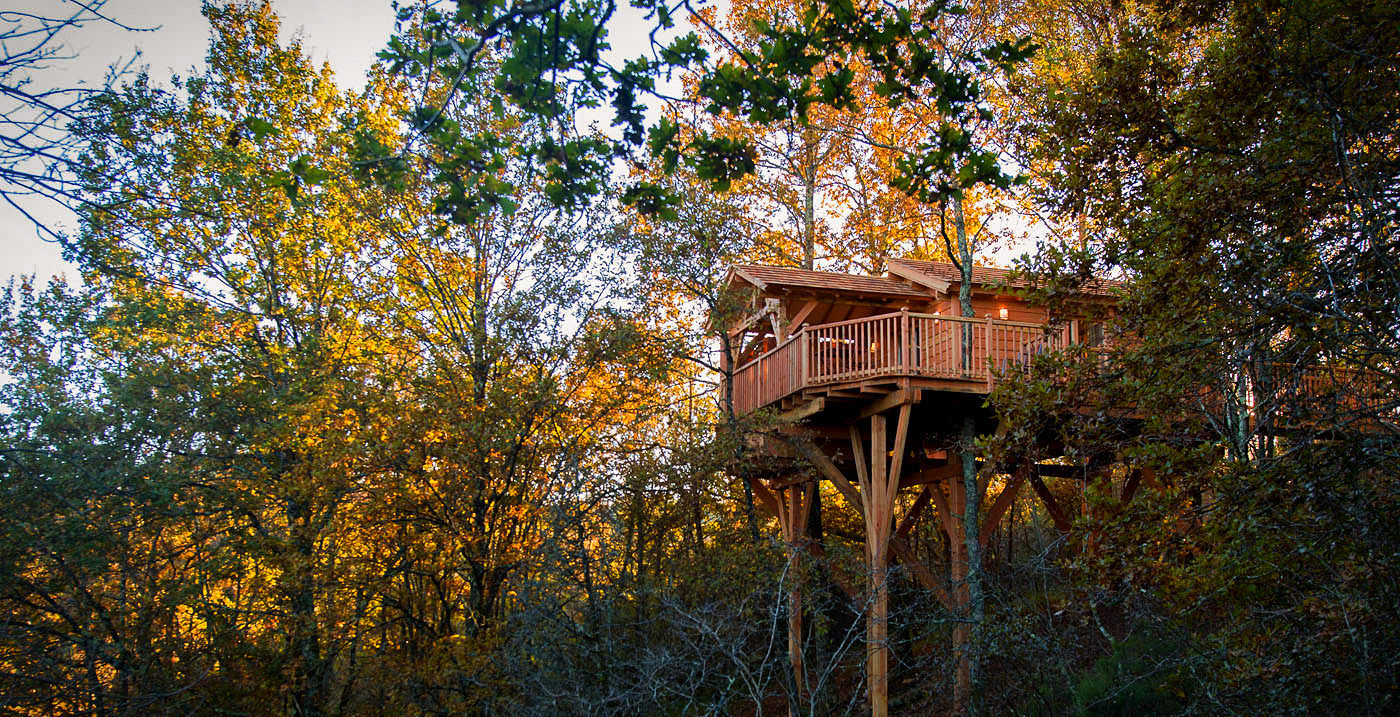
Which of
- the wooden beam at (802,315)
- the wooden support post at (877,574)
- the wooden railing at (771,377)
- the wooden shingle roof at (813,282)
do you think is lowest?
the wooden support post at (877,574)

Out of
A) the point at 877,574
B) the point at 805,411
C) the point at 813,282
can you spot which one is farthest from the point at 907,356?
the point at 813,282

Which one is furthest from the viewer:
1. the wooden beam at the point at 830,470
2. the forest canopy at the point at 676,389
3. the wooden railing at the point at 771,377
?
the wooden beam at the point at 830,470

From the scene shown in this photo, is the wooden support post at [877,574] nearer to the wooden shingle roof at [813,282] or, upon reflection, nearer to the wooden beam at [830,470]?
the wooden beam at [830,470]

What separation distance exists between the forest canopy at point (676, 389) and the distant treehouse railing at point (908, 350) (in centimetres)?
56

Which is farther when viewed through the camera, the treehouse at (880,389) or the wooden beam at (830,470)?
the wooden beam at (830,470)

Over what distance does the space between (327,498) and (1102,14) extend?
16569 millimetres

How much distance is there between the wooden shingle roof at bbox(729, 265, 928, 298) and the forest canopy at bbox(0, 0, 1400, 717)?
1.59 ft

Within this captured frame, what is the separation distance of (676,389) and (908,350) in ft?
18.2

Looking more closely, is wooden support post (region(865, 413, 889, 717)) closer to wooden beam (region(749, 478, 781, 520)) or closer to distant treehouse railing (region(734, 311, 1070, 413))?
distant treehouse railing (region(734, 311, 1070, 413))

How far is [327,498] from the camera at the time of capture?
12344mm

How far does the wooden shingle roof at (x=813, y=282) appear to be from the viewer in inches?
574

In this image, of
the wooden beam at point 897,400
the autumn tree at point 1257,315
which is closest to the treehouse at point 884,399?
the wooden beam at point 897,400

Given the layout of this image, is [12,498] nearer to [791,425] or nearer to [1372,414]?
[791,425]

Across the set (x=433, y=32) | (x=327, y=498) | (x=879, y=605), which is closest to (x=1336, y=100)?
(x=433, y=32)
